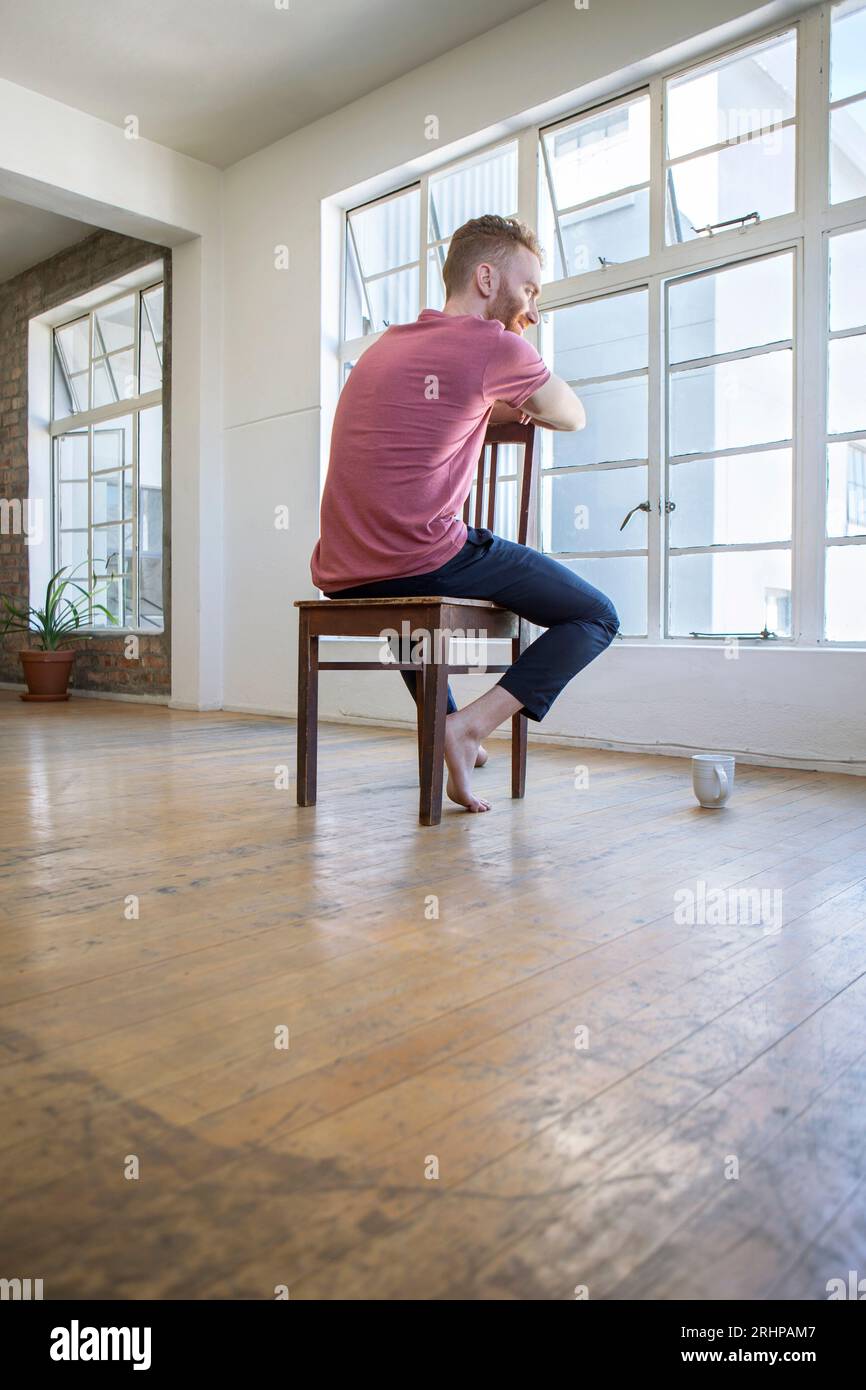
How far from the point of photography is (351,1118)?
0.81 m

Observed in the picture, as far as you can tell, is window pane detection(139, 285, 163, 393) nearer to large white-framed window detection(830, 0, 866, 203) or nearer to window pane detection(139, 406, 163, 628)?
window pane detection(139, 406, 163, 628)

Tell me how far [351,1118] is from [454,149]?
430 centimetres

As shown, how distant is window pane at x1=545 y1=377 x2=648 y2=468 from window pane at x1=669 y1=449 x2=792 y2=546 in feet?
0.80

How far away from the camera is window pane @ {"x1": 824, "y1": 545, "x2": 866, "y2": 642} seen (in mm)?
2977

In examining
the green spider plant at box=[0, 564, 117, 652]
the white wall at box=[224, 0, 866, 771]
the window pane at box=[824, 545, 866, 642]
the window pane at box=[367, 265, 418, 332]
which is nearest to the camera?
the window pane at box=[824, 545, 866, 642]

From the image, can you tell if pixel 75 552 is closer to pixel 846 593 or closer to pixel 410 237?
pixel 410 237

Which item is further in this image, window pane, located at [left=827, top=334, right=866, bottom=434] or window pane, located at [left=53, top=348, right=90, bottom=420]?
window pane, located at [left=53, top=348, right=90, bottom=420]

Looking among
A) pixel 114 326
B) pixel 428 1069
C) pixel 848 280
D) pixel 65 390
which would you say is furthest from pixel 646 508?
pixel 65 390

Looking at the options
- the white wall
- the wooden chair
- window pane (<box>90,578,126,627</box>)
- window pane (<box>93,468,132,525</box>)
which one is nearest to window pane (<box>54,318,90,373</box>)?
window pane (<box>93,468,132,525</box>)

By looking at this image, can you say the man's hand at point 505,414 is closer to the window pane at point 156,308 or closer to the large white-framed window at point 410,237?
the large white-framed window at point 410,237

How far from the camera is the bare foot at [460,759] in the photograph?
2168 millimetres

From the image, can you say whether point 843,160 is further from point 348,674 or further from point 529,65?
point 348,674

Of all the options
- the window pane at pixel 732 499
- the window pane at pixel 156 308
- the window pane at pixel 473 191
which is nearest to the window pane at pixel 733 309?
the window pane at pixel 732 499
